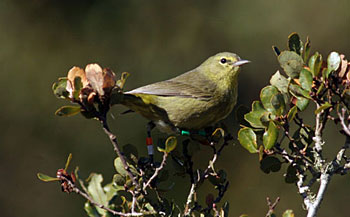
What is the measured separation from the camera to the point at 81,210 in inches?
241

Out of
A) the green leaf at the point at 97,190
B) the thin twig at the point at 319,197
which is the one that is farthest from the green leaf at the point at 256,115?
the green leaf at the point at 97,190

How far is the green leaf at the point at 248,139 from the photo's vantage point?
273 centimetres

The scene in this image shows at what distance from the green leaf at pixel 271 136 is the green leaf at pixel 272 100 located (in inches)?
4.3

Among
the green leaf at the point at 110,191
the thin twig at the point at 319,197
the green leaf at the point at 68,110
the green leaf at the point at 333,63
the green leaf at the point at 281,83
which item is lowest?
the thin twig at the point at 319,197

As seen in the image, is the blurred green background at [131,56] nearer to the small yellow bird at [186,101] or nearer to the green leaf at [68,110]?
the small yellow bird at [186,101]

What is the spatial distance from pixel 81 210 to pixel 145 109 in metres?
2.66

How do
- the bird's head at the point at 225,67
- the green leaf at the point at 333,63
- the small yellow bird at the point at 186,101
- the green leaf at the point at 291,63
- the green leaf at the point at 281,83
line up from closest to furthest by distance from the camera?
1. the green leaf at the point at 333,63
2. the green leaf at the point at 291,63
3. the green leaf at the point at 281,83
4. the small yellow bird at the point at 186,101
5. the bird's head at the point at 225,67

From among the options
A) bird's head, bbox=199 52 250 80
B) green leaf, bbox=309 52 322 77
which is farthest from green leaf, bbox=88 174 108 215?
bird's head, bbox=199 52 250 80

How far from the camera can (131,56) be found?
6.54m

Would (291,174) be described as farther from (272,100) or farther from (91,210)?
(91,210)

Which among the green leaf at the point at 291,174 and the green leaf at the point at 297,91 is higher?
the green leaf at the point at 297,91

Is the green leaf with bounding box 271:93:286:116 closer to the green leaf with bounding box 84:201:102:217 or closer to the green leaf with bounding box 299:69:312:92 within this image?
the green leaf with bounding box 299:69:312:92

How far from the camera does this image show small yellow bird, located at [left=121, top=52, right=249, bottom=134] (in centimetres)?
401

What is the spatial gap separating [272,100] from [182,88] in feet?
5.74
